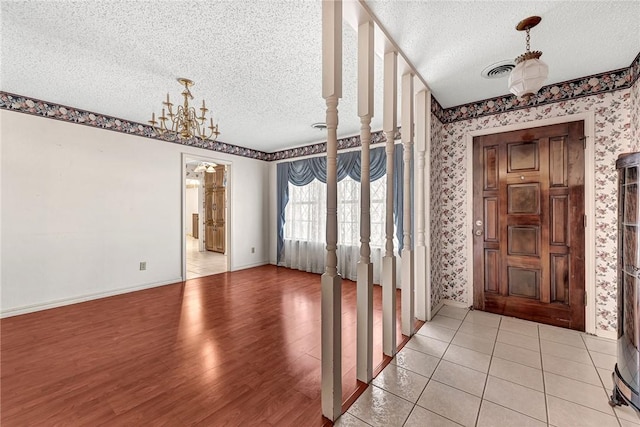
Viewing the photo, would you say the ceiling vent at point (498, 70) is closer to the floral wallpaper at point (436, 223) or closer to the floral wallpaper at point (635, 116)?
the floral wallpaper at point (436, 223)

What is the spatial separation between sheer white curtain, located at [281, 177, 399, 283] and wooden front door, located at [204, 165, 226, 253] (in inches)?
103

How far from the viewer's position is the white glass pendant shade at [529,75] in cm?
170

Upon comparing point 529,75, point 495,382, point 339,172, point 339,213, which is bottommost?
point 495,382

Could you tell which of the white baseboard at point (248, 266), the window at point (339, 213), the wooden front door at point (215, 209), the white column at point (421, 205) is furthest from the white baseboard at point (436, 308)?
the wooden front door at point (215, 209)

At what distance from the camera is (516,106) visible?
2863 mm

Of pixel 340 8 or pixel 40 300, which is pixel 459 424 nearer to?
pixel 340 8

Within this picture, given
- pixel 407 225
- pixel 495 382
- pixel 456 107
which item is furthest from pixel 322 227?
pixel 495 382

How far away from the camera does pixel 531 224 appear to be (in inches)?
110

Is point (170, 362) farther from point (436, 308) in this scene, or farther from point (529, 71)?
point (529, 71)

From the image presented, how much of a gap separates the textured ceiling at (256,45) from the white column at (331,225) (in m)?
0.43

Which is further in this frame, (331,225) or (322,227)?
(322,227)

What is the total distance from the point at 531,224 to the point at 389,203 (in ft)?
6.36

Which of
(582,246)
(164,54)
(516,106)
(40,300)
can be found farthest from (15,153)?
(582,246)

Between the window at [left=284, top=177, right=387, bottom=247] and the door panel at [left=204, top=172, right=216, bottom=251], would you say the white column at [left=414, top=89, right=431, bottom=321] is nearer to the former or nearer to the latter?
the window at [left=284, top=177, right=387, bottom=247]
